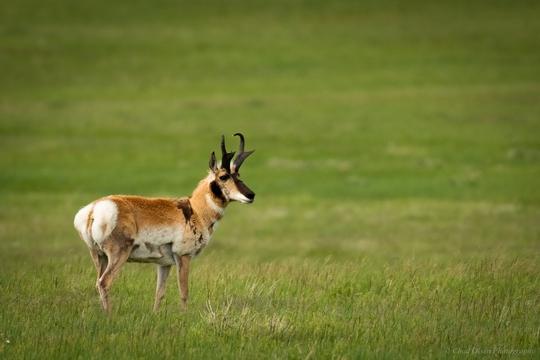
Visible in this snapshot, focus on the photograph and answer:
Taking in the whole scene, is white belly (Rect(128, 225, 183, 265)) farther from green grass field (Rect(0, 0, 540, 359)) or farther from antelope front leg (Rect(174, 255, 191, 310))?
green grass field (Rect(0, 0, 540, 359))

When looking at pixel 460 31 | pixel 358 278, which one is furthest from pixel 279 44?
pixel 358 278

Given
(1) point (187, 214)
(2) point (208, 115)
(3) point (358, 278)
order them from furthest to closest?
(2) point (208, 115)
(3) point (358, 278)
(1) point (187, 214)

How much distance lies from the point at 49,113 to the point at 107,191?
17095 millimetres

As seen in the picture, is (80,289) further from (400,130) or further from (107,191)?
(400,130)

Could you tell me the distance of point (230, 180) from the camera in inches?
448

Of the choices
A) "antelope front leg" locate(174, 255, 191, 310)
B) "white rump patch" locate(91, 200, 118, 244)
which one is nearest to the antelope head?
"antelope front leg" locate(174, 255, 191, 310)

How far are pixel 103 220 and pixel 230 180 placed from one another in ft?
5.57

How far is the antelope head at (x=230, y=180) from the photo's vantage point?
11.3 m

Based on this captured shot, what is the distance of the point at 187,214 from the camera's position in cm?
1116

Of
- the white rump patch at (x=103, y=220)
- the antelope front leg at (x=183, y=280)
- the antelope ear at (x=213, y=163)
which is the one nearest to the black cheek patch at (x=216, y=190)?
the antelope ear at (x=213, y=163)

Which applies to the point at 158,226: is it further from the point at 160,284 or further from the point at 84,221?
the point at 84,221

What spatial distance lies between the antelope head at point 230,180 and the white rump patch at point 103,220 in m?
1.44

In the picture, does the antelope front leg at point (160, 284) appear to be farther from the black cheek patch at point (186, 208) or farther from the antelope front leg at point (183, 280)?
the black cheek patch at point (186, 208)

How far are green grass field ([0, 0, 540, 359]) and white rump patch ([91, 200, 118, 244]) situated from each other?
78cm
